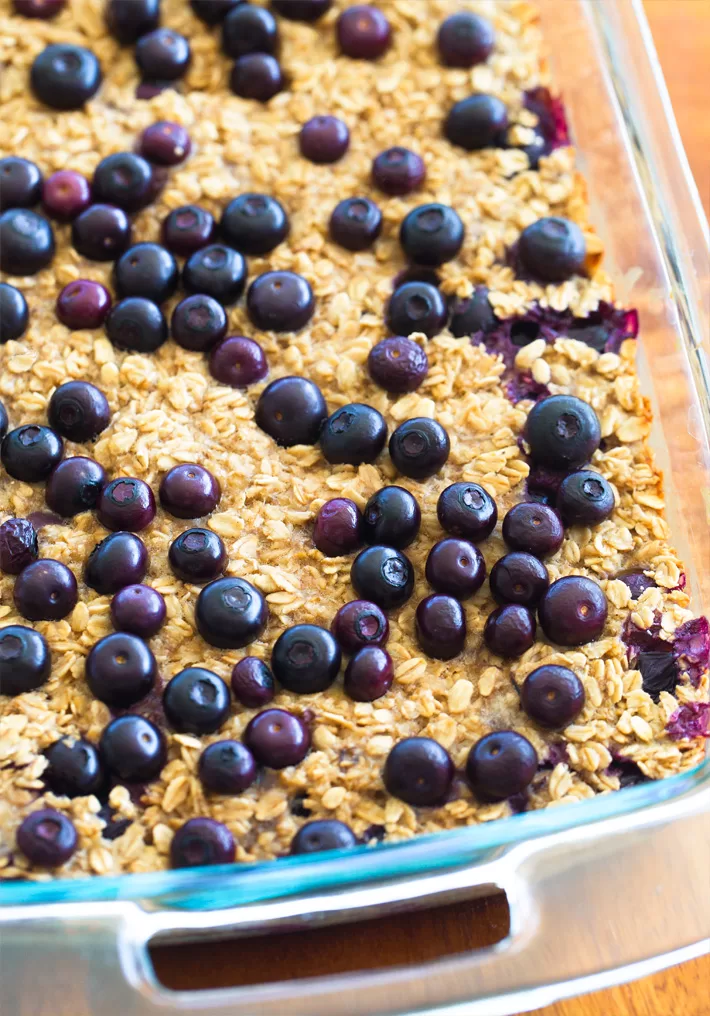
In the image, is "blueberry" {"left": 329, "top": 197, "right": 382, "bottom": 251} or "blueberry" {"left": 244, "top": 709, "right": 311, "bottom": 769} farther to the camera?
"blueberry" {"left": 329, "top": 197, "right": 382, "bottom": 251}

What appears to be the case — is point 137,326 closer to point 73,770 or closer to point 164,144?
point 164,144

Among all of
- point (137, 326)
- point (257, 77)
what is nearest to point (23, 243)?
point (137, 326)

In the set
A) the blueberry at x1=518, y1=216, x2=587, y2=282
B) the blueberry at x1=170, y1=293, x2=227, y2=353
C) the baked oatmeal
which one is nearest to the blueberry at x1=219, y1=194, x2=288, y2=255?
the baked oatmeal

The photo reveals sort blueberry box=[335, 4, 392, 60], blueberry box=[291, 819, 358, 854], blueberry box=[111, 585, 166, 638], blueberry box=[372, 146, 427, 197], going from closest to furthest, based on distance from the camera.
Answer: blueberry box=[291, 819, 358, 854] < blueberry box=[111, 585, 166, 638] < blueberry box=[372, 146, 427, 197] < blueberry box=[335, 4, 392, 60]

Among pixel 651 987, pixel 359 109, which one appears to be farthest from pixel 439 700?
pixel 359 109

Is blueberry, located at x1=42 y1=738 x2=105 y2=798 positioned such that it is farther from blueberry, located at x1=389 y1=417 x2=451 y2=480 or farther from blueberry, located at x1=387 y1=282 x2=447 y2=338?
blueberry, located at x1=387 y1=282 x2=447 y2=338
